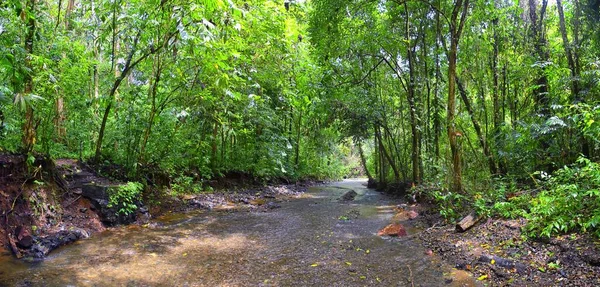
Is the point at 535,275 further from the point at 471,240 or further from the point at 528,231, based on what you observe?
the point at 471,240

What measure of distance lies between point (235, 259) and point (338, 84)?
7.64m

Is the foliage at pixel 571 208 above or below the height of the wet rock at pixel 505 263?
above

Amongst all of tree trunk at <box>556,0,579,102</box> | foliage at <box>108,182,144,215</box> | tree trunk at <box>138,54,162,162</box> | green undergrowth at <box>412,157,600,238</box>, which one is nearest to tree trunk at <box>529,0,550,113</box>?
tree trunk at <box>556,0,579,102</box>

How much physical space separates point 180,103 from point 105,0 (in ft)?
10.7

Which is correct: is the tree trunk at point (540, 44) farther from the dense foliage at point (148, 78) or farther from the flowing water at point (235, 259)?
the dense foliage at point (148, 78)

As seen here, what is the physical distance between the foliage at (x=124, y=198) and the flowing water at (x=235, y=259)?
20.2 inches

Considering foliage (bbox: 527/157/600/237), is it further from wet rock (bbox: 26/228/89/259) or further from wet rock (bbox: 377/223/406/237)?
wet rock (bbox: 26/228/89/259)

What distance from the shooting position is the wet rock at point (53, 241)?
508 centimetres

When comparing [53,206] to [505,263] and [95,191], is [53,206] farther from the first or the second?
[505,263]

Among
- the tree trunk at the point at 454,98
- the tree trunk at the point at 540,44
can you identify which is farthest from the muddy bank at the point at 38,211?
the tree trunk at the point at 540,44

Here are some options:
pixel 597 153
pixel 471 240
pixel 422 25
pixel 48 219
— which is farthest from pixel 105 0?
pixel 597 153

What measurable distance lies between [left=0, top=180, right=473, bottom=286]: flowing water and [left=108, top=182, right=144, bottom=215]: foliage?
0.51m

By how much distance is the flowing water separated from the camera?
4414 millimetres

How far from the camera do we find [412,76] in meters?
11.9
